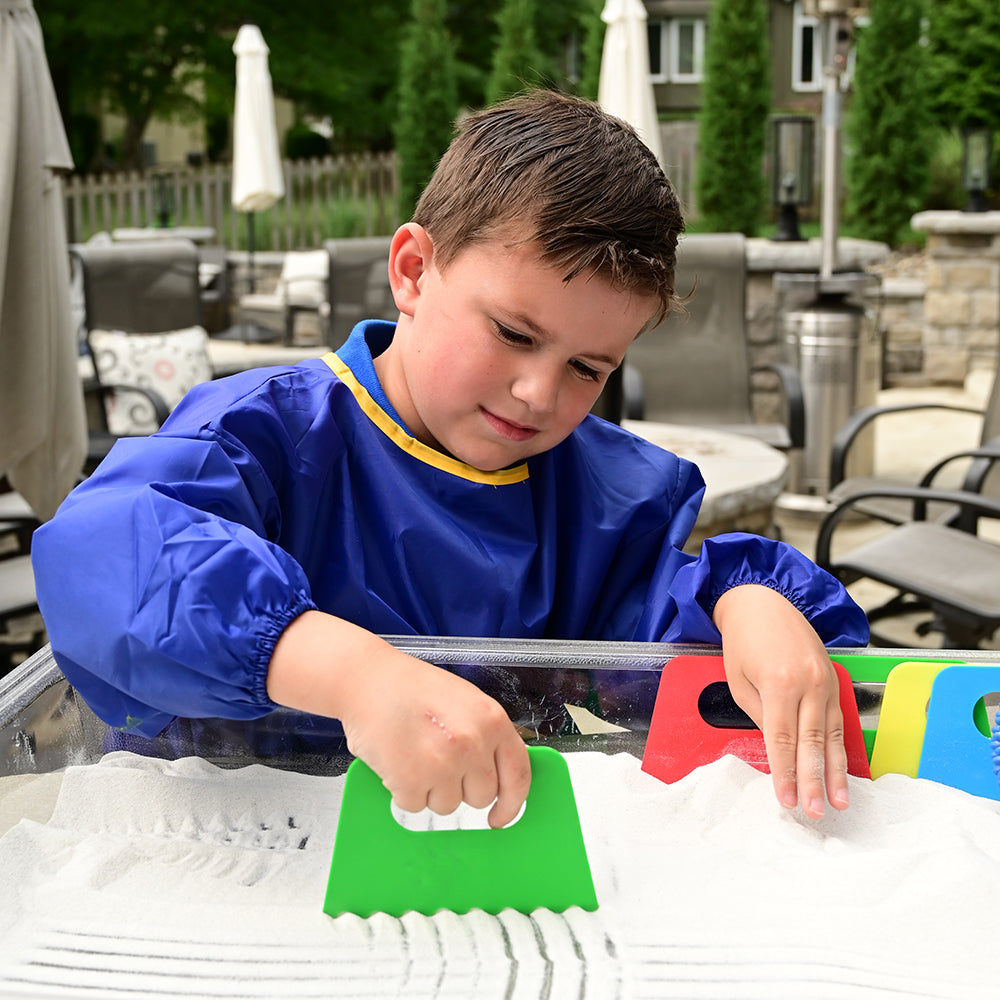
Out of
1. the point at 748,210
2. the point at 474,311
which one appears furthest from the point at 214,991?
the point at 748,210

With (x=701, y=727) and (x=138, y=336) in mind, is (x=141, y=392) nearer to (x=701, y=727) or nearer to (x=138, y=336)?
(x=138, y=336)

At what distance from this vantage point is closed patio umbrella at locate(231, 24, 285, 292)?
344 inches

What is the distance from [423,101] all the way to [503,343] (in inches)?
478

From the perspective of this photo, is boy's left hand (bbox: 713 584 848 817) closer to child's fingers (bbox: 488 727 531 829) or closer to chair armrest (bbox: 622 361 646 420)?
child's fingers (bbox: 488 727 531 829)

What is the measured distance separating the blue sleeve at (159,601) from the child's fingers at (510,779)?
0.54 feet

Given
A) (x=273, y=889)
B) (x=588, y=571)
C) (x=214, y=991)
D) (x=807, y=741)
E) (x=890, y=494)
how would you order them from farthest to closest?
(x=890, y=494), (x=588, y=571), (x=807, y=741), (x=273, y=889), (x=214, y=991)

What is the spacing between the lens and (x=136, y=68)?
15.5m

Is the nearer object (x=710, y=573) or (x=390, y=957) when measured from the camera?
(x=390, y=957)

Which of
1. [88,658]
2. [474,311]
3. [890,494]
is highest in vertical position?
[474,311]

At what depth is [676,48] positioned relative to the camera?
23562 millimetres

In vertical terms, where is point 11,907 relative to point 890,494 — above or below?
above

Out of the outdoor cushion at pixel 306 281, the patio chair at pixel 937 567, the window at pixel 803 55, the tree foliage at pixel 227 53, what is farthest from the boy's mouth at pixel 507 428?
the window at pixel 803 55

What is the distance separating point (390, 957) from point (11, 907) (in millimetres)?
228

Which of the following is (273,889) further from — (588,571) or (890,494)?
(890,494)
